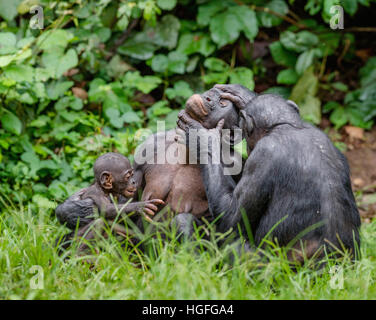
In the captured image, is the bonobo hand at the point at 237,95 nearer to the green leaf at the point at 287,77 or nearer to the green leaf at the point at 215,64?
the green leaf at the point at 215,64

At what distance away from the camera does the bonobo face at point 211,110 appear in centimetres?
438

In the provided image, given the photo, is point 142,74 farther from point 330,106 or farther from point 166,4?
point 330,106

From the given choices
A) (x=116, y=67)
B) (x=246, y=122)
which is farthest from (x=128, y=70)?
(x=246, y=122)

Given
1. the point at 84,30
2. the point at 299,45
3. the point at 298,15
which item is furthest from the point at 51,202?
the point at 298,15

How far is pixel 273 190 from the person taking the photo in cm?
396

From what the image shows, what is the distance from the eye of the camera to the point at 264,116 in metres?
4.13

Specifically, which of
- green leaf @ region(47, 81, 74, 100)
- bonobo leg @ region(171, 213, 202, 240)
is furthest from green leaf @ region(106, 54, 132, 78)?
bonobo leg @ region(171, 213, 202, 240)

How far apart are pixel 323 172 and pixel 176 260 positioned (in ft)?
3.49

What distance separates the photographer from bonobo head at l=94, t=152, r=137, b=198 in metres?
4.36

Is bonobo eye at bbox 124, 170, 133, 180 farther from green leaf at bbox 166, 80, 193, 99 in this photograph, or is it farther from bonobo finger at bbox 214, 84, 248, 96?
green leaf at bbox 166, 80, 193, 99

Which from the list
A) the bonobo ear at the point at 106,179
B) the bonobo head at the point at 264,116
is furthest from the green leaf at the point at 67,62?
the bonobo head at the point at 264,116

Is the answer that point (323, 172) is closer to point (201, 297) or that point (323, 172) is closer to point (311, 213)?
point (311, 213)

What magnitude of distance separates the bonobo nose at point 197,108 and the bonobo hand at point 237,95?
161mm

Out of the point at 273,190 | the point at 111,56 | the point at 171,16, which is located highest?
the point at 171,16
